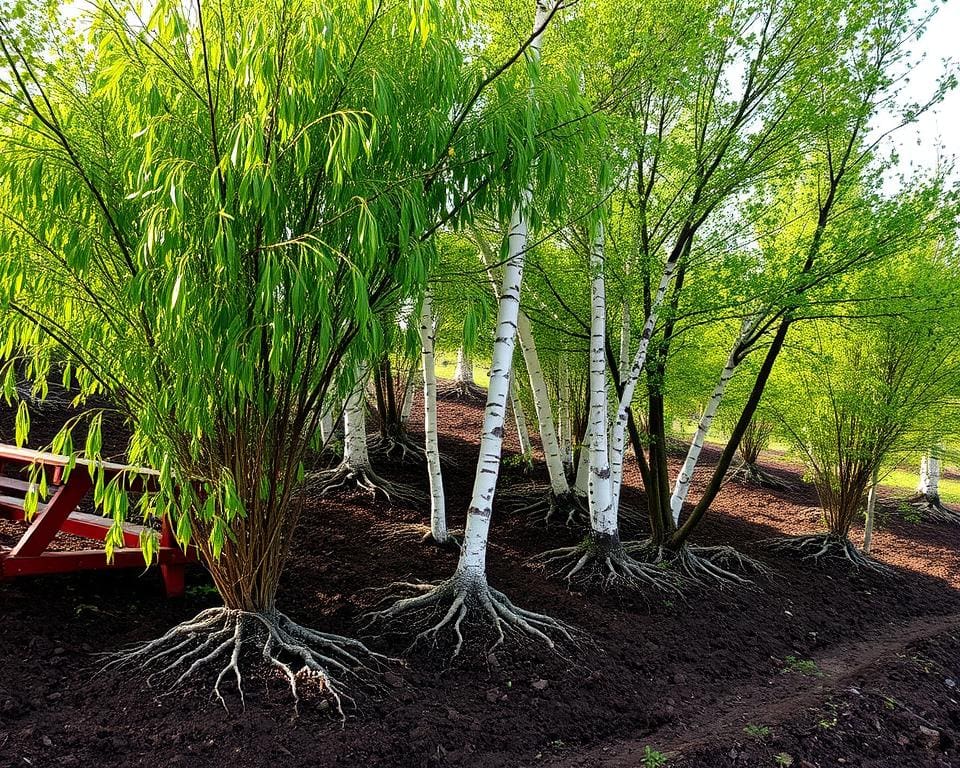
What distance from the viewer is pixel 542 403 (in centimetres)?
611

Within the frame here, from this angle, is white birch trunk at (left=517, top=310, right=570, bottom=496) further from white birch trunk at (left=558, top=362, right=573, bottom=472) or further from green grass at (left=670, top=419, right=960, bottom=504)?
green grass at (left=670, top=419, right=960, bottom=504)

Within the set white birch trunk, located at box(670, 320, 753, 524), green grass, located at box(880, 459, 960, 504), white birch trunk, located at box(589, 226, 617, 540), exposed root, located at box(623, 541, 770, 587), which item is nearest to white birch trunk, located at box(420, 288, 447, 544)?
white birch trunk, located at box(589, 226, 617, 540)

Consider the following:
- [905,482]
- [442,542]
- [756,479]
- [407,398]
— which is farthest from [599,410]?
[905,482]

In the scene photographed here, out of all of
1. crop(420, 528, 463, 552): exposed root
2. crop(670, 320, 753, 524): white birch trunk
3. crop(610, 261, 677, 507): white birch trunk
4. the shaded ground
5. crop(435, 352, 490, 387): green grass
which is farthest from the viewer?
crop(435, 352, 490, 387): green grass

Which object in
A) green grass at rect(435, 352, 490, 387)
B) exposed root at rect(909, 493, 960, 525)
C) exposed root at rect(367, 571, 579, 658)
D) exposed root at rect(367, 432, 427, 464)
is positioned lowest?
exposed root at rect(909, 493, 960, 525)

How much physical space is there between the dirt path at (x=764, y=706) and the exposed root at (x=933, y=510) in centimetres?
612

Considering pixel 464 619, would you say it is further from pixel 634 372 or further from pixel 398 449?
pixel 398 449

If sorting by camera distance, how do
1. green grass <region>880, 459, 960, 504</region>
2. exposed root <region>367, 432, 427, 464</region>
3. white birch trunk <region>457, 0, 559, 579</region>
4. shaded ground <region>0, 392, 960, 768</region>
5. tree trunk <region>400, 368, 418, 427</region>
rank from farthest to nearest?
green grass <region>880, 459, 960, 504</region>, tree trunk <region>400, 368, 418, 427</region>, exposed root <region>367, 432, 427, 464</region>, white birch trunk <region>457, 0, 559, 579</region>, shaded ground <region>0, 392, 960, 768</region>

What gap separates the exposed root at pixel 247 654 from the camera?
2.81 m

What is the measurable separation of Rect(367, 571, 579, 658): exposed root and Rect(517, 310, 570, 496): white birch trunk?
2461 millimetres

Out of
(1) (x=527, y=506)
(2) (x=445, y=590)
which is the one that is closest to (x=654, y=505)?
(1) (x=527, y=506)

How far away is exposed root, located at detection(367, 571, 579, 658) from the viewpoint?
11.8 feet

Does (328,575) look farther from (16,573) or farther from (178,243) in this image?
(178,243)

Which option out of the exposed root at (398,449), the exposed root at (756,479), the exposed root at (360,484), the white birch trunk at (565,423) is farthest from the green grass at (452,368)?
the exposed root at (360,484)
